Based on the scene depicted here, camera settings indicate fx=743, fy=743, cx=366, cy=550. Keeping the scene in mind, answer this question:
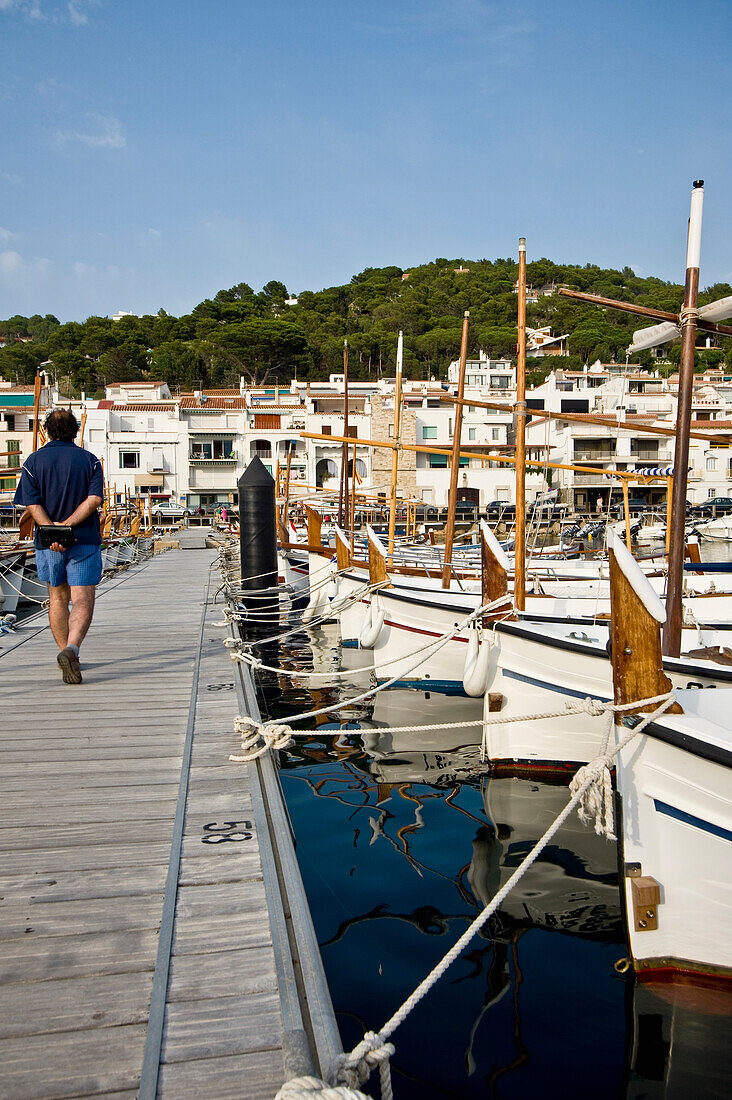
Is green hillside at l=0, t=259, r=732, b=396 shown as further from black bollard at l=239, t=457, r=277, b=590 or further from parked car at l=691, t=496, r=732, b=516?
black bollard at l=239, t=457, r=277, b=590

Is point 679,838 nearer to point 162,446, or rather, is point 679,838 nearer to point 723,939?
point 723,939

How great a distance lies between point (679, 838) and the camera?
3594 millimetres

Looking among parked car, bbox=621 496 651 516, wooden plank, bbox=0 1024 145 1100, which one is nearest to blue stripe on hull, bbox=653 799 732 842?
wooden plank, bbox=0 1024 145 1100

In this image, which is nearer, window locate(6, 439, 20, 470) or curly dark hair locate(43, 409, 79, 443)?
curly dark hair locate(43, 409, 79, 443)

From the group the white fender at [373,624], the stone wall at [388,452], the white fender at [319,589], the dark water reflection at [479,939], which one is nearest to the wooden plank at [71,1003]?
the dark water reflection at [479,939]

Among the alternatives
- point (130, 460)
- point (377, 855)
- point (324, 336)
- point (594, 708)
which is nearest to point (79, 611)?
point (377, 855)

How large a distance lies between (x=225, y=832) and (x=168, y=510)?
5227 centimetres

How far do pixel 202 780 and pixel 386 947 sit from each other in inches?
59.5

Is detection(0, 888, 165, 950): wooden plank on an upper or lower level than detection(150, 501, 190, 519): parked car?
upper

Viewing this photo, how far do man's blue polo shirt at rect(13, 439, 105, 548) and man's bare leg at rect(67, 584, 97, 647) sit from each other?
354mm

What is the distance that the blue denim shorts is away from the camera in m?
5.58

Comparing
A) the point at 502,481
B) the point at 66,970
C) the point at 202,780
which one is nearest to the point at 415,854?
the point at 202,780

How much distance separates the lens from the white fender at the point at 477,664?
6.93 metres

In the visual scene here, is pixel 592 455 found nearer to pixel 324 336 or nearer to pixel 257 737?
pixel 324 336
